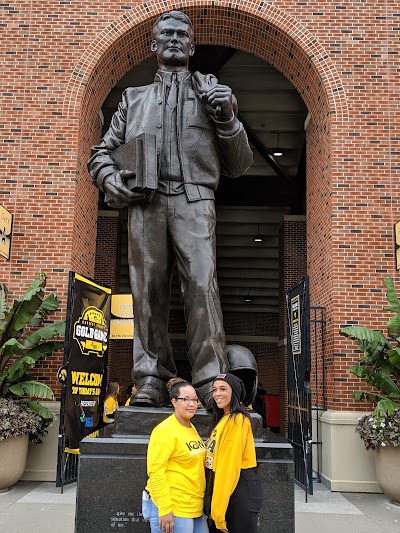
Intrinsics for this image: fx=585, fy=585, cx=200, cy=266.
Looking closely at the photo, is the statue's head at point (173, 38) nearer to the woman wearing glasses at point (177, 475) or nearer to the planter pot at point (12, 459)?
the woman wearing glasses at point (177, 475)

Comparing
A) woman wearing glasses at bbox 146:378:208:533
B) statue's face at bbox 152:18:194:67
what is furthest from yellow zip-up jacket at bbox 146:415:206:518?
statue's face at bbox 152:18:194:67

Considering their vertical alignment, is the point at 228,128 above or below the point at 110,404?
above

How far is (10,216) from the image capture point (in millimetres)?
9242

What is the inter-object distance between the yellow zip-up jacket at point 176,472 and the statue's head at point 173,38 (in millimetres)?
2451

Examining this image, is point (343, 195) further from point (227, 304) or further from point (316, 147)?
point (227, 304)

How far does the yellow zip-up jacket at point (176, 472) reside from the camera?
8.88 ft

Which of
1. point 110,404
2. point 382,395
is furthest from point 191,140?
point 110,404

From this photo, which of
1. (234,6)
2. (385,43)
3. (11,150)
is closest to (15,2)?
(11,150)

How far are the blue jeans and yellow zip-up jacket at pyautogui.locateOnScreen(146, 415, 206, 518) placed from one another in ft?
0.09

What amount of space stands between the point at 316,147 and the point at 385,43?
7.01 ft

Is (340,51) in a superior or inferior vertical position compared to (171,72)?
superior

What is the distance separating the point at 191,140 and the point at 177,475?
6.87 feet

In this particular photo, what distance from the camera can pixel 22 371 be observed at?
27.2ft

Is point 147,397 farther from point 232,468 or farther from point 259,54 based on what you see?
point 259,54
